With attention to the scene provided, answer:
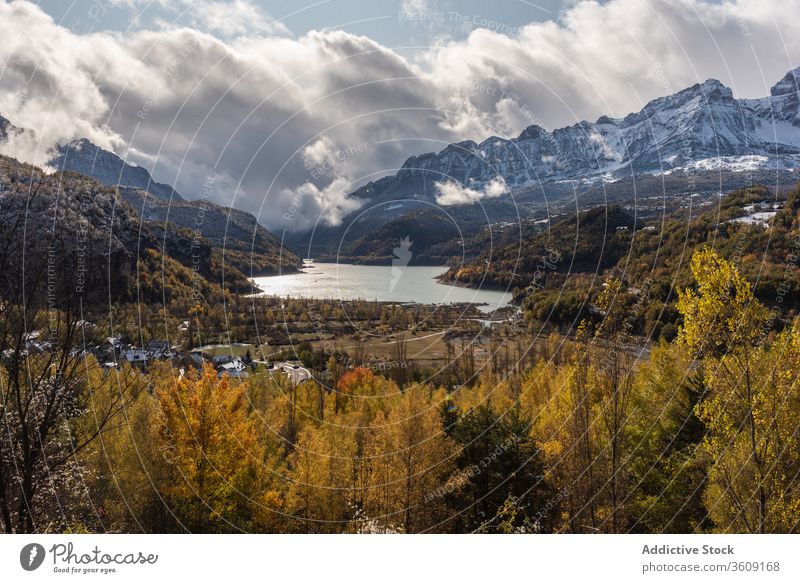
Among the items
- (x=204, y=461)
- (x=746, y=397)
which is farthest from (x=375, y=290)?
(x=746, y=397)

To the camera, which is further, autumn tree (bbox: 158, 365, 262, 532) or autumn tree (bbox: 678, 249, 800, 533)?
autumn tree (bbox: 158, 365, 262, 532)

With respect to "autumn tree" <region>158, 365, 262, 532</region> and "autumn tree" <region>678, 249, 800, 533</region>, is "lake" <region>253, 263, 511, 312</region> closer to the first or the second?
"autumn tree" <region>158, 365, 262, 532</region>

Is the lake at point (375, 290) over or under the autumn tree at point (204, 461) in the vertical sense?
over

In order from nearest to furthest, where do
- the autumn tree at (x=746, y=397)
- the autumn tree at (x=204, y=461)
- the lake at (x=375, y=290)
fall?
1. the autumn tree at (x=746, y=397)
2. the autumn tree at (x=204, y=461)
3. the lake at (x=375, y=290)

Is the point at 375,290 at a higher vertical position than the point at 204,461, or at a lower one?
higher

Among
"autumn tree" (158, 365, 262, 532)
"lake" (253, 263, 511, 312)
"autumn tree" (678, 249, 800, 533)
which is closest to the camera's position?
"autumn tree" (678, 249, 800, 533)

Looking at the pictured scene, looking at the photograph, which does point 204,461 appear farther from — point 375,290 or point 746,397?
point 375,290

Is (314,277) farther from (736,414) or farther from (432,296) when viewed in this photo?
(736,414)

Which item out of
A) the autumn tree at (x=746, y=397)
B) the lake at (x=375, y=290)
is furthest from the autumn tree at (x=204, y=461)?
the lake at (x=375, y=290)

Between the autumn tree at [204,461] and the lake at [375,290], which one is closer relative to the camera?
the autumn tree at [204,461]

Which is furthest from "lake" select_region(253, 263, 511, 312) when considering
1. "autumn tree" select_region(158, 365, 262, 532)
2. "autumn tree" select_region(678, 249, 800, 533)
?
"autumn tree" select_region(678, 249, 800, 533)

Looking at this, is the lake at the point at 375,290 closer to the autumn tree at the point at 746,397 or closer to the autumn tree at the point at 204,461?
the autumn tree at the point at 204,461
